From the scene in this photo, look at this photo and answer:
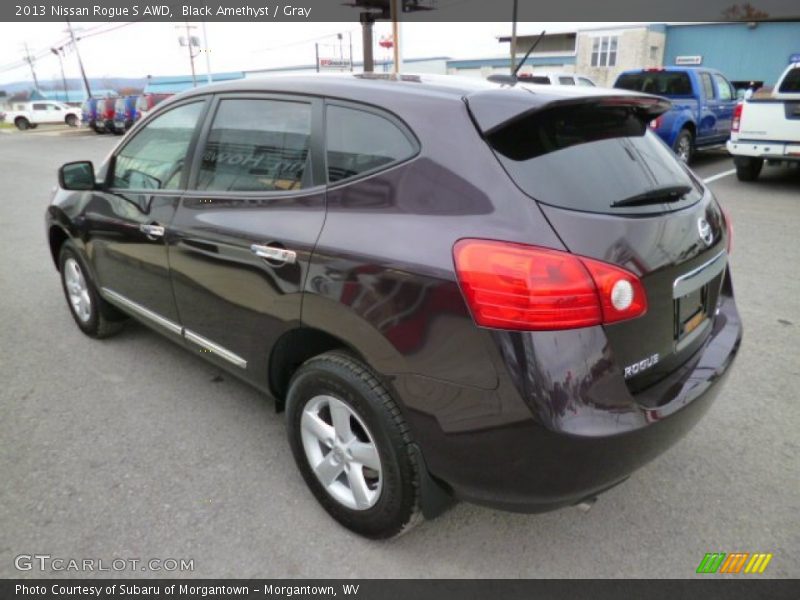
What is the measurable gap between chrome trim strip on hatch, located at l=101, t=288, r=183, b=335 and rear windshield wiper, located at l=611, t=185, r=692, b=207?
228 centimetres

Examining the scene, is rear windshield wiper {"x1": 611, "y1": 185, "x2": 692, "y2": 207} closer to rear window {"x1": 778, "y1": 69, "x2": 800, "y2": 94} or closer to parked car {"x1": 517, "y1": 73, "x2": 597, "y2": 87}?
rear window {"x1": 778, "y1": 69, "x2": 800, "y2": 94}

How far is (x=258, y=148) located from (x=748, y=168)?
9803 mm

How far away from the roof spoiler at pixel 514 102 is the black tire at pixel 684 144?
9.57 metres

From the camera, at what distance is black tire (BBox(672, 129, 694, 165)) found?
1075 centimetres

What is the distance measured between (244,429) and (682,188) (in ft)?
7.70

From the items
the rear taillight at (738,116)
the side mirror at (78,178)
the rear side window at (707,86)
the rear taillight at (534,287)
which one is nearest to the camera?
the rear taillight at (534,287)

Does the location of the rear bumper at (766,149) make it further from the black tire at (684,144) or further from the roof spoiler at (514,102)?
the roof spoiler at (514,102)

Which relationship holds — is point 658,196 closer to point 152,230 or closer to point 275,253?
point 275,253

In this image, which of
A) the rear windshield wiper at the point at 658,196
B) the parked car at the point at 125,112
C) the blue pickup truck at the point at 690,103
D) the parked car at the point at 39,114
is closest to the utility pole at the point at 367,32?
the parked car at the point at 125,112

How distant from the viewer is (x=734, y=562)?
222 cm

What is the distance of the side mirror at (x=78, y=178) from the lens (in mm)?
3637

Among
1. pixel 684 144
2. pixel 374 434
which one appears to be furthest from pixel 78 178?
pixel 684 144
